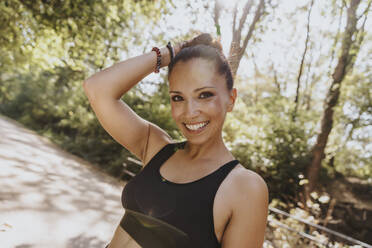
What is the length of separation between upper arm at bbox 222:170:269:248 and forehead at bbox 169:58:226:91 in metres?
0.59

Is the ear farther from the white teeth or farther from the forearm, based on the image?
the forearm

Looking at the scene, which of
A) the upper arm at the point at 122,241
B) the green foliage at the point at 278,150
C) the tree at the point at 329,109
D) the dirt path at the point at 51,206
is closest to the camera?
the upper arm at the point at 122,241

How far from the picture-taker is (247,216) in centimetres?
120

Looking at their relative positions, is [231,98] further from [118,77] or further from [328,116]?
[328,116]

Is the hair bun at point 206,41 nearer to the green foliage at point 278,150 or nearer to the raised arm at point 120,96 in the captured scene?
the raised arm at point 120,96

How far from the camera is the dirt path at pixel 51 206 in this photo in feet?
13.2

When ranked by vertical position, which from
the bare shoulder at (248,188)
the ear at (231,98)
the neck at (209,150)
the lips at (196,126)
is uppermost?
the ear at (231,98)

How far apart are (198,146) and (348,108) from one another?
10485 millimetres

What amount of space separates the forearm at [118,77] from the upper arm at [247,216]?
902mm

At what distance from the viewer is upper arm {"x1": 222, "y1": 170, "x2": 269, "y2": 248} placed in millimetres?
1188

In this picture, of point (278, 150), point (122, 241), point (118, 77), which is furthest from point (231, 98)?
Answer: point (278, 150)

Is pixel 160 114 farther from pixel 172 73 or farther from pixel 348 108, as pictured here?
pixel 172 73

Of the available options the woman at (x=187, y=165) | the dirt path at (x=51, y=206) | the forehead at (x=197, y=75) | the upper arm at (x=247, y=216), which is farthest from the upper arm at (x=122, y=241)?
the dirt path at (x=51, y=206)

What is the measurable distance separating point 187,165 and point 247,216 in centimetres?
49
